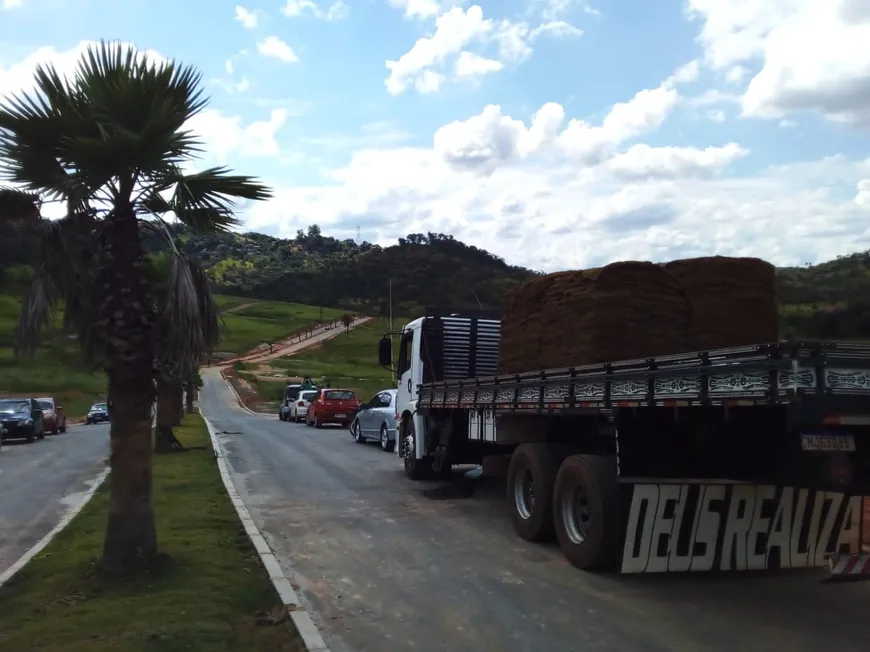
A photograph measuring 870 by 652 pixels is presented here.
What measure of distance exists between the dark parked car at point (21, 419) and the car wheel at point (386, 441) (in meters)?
12.1

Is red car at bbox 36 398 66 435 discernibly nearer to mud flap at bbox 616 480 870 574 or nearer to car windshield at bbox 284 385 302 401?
car windshield at bbox 284 385 302 401

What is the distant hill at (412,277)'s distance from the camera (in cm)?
2006

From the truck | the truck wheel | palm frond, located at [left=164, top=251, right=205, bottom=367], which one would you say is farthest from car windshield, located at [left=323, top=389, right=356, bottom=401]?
palm frond, located at [left=164, top=251, right=205, bottom=367]

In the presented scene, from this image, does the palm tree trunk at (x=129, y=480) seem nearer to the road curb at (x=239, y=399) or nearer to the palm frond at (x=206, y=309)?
the palm frond at (x=206, y=309)

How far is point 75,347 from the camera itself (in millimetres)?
7926

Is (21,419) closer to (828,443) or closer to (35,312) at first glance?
(35,312)

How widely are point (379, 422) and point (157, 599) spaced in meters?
15.4

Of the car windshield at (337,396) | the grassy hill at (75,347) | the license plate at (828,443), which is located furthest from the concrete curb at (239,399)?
the license plate at (828,443)

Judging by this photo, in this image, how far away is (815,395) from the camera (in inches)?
211

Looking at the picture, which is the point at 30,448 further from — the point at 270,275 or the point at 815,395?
the point at 270,275

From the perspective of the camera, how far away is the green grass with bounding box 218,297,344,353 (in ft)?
345

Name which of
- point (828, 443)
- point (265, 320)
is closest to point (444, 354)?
point (828, 443)

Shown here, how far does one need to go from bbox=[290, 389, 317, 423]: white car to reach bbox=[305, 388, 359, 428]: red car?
2.85 metres

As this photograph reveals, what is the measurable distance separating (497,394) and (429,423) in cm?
373
